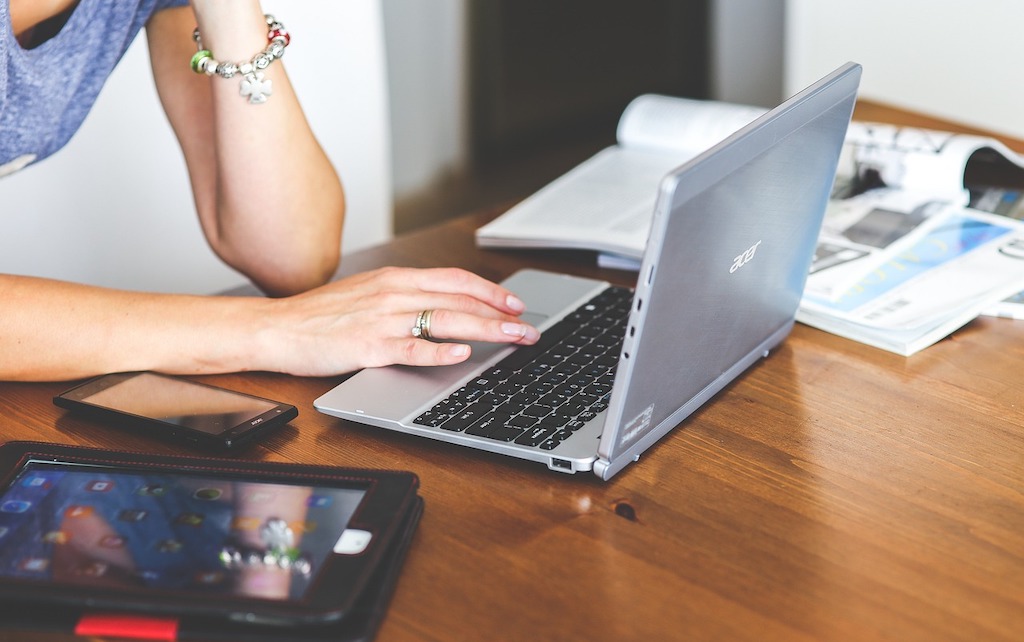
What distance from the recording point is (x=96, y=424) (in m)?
0.82

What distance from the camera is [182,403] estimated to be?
0.82m

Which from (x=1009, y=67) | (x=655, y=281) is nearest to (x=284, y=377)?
(x=655, y=281)

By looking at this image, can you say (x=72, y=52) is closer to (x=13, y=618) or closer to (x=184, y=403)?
(x=184, y=403)

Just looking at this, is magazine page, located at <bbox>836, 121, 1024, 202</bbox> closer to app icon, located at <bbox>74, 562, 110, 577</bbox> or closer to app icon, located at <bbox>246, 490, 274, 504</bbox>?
app icon, located at <bbox>246, 490, 274, 504</bbox>

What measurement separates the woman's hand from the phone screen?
0.08m

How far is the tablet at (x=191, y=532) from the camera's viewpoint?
57 cm

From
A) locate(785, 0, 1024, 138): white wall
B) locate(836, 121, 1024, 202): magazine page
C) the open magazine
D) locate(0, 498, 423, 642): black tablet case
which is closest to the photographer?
locate(0, 498, 423, 642): black tablet case

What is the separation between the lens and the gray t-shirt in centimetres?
106

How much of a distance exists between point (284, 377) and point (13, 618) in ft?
1.14

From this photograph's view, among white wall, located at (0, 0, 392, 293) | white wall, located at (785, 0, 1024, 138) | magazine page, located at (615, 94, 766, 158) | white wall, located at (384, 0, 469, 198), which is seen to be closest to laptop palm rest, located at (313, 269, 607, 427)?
magazine page, located at (615, 94, 766, 158)

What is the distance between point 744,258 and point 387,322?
12.1 inches

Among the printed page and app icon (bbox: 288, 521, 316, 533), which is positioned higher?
the printed page

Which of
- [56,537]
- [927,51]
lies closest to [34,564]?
[56,537]

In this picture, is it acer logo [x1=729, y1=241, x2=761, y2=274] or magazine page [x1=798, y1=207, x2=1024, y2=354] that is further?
magazine page [x1=798, y1=207, x2=1024, y2=354]
